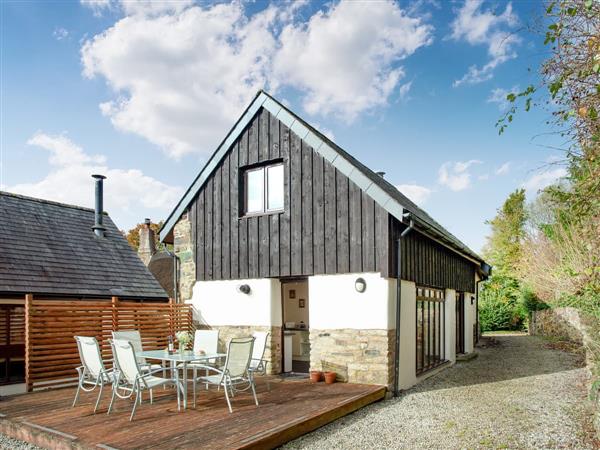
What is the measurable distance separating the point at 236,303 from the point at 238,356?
3.78 meters

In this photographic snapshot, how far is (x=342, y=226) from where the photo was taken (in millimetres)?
9766

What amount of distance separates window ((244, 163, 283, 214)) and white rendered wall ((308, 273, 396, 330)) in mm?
2125

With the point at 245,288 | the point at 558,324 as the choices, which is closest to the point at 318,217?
the point at 245,288

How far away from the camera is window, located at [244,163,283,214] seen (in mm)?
10945

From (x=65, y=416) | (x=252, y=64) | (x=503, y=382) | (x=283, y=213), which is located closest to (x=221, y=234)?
(x=283, y=213)

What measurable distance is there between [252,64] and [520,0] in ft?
20.9

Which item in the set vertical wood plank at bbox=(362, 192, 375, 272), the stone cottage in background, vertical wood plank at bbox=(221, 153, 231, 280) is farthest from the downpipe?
vertical wood plank at bbox=(221, 153, 231, 280)

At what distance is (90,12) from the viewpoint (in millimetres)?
10211

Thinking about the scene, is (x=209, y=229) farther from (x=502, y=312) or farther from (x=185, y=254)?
(x=502, y=312)

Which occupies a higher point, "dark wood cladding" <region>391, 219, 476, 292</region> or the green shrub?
"dark wood cladding" <region>391, 219, 476, 292</region>

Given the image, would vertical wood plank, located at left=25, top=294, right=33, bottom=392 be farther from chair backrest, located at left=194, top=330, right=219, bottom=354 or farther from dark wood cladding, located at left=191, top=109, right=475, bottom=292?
dark wood cladding, located at left=191, top=109, right=475, bottom=292

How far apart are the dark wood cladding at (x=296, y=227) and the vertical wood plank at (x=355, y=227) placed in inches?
0.8

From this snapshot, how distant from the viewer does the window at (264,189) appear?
35.9ft

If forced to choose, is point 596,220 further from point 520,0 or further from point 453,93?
point 453,93
